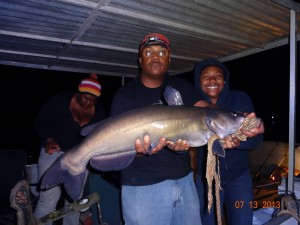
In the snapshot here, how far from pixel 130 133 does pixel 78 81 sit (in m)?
58.3

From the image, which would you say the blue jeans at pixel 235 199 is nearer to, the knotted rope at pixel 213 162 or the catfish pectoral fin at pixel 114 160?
the knotted rope at pixel 213 162

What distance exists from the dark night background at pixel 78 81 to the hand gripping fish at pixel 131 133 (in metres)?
40.5

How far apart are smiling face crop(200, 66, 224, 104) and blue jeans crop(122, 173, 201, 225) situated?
1.55 metres

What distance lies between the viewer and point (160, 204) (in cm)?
288

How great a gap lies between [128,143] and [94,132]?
0.40 metres

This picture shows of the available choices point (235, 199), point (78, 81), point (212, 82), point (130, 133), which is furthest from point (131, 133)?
point (78, 81)

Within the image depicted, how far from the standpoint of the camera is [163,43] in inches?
124

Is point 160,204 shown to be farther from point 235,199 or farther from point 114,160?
point 235,199

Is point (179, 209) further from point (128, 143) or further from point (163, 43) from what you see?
point (163, 43)

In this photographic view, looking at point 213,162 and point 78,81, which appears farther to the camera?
point 78,81

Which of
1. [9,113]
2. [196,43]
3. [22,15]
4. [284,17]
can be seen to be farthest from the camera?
[9,113]

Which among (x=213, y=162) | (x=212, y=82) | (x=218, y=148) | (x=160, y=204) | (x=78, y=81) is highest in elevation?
(x=78, y=81)

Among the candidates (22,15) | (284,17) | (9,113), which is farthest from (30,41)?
(9,113)

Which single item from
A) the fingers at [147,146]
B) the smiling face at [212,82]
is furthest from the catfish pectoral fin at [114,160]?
the smiling face at [212,82]
